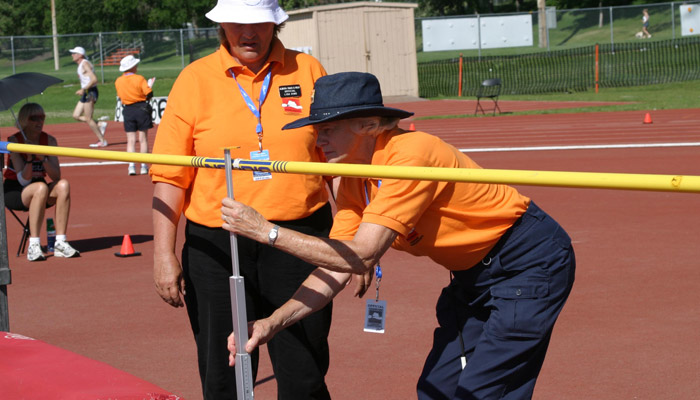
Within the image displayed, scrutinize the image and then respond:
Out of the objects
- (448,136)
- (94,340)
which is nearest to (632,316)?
(94,340)

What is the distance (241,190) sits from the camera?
388 cm

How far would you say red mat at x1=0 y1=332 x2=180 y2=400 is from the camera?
98.1 inches

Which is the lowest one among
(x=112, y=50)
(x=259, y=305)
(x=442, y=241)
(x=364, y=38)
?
(x=259, y=305)

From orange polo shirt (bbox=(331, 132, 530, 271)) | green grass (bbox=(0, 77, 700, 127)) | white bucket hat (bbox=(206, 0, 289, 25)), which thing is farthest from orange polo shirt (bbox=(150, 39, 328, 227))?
→ green grass (bbox=(0, 77, 700, 127))

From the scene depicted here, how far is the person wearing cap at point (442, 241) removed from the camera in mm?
3121

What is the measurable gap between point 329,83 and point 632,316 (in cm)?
361

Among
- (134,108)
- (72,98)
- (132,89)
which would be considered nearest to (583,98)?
(134,108)

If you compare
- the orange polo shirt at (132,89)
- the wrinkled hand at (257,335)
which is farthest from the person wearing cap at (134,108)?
the wrinkled hand at (257,335)

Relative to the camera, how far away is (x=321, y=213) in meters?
4.04

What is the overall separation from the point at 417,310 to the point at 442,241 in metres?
3.34

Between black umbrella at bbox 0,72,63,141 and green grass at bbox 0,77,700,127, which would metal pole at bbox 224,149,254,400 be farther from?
green grass at bbox 0,77,700,127

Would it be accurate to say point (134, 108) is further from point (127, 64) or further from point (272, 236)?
point (272, 236)

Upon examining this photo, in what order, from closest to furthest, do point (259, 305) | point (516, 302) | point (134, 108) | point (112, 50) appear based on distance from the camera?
point (516, 302), point (259, 305), point (134, 108), point (112, 50)

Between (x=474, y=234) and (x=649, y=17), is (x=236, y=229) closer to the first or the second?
(x=474, y=234)
